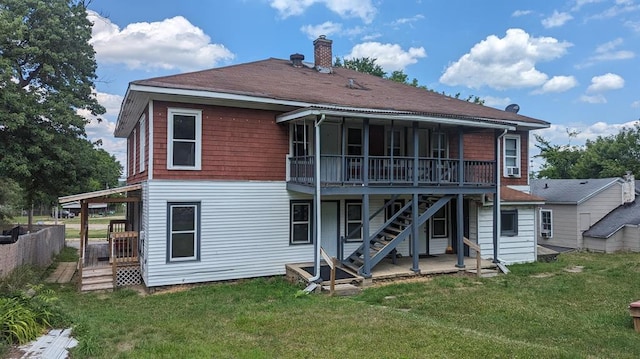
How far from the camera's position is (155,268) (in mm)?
10289

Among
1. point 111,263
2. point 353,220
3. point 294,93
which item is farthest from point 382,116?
point 111,263

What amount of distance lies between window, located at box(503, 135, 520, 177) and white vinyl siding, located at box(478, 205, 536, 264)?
5.47ft

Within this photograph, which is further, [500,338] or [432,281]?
[432,281]

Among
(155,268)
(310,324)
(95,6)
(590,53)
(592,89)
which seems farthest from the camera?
(592,89)

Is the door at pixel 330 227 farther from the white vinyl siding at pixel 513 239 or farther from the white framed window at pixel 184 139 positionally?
the white vinyl siding at pixel 513 239

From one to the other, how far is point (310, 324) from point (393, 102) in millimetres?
8717

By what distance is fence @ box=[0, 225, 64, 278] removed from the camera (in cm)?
997

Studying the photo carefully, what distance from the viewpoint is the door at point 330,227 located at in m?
12.8

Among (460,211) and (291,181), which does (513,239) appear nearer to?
(460,211)

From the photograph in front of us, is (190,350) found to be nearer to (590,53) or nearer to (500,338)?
(500,338)

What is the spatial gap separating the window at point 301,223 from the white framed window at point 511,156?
8.02 meters

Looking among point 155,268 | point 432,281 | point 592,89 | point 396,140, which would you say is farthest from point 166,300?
point 592,89

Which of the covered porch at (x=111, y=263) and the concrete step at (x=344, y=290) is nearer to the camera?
the concrete step at (x=344, y=290)

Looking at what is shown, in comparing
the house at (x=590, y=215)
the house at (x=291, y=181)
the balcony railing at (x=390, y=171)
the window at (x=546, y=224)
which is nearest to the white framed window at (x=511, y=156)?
the house at (x=291, y=181)
